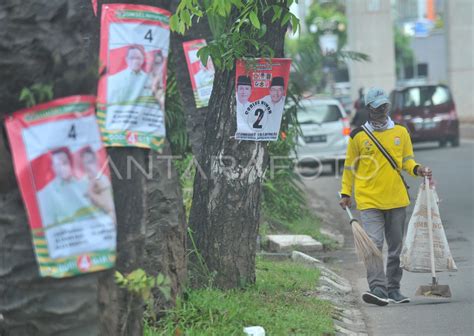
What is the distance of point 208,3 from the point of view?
8492mm

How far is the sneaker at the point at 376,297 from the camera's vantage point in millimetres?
9461

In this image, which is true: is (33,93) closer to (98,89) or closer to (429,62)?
(98,89)

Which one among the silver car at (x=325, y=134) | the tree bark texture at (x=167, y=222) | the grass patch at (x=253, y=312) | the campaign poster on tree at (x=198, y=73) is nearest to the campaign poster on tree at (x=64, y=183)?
the grass patch at (x=253, y=312)

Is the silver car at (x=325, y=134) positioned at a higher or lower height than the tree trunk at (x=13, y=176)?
lower

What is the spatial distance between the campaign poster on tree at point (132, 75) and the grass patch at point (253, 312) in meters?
1.99

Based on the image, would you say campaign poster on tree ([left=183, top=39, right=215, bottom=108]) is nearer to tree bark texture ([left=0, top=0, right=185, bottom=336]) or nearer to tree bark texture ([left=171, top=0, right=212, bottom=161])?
tree bark texture ([left=171, top=0, right=212, bottom=161])

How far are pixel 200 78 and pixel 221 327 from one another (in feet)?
17.2

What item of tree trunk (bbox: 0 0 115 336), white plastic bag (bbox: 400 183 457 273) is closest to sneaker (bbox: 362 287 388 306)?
white plastic bag (bbox: 400 183 457 273)

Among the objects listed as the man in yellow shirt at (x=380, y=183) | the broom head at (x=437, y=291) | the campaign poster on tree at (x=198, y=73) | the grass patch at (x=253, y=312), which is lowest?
the broom head at (x=437, y=291)

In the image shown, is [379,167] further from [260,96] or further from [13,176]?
[13,176]

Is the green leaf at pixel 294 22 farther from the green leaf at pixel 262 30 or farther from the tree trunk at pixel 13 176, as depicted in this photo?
the tree trunk at pixel 13 176

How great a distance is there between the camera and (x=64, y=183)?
179 inches

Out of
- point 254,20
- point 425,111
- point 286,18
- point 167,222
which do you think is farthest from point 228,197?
point 425,111

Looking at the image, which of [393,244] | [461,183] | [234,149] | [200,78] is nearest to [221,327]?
[234,149]
